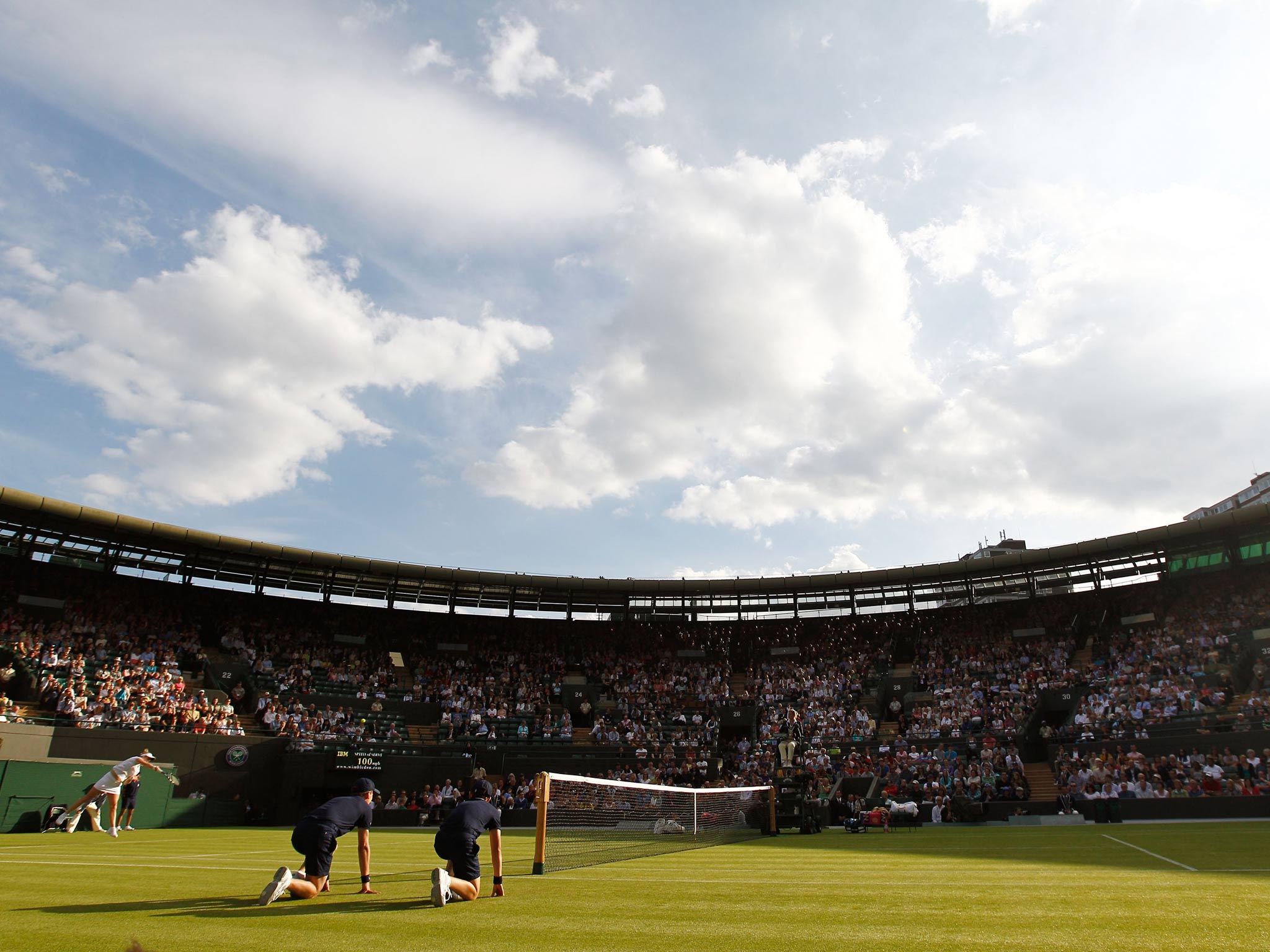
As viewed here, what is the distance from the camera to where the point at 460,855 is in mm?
8195

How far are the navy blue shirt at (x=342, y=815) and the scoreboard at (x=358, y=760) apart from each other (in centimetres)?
2497

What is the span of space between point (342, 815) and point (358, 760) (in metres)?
25.6

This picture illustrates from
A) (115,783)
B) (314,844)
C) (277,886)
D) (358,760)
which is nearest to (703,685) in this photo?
(358,760)

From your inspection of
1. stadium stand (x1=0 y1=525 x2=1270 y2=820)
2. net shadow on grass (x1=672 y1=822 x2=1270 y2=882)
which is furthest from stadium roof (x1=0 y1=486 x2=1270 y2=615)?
net shadow on grass (x1=672 y1=822 x2=1270 y2=882)

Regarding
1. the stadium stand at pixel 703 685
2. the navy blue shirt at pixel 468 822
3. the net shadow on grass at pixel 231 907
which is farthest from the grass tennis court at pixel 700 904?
the stadium stand at pixel 703 685

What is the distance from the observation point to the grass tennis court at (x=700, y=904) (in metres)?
5.89

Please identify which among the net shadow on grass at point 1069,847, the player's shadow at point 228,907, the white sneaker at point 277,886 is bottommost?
the net shadow on grass at point 1069,847

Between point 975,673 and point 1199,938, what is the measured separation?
35.2 metres

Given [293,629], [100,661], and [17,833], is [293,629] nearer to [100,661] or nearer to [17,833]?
[100,661]

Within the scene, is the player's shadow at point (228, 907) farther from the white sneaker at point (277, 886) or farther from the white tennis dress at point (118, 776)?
the white tennis dress at point (118, 776)

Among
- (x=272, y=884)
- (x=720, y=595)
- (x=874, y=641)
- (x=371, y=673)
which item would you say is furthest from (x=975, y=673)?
(x=272, y=884)

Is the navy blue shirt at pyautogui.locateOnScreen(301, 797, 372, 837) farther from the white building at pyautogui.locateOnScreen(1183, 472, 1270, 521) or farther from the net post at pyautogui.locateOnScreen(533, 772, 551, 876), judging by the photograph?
the white building at pyautogui.locateOnScreen(1183, 472, 1270, 521)

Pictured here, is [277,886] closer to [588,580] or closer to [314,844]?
[314,844]

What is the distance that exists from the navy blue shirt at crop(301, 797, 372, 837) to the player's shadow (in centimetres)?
71
